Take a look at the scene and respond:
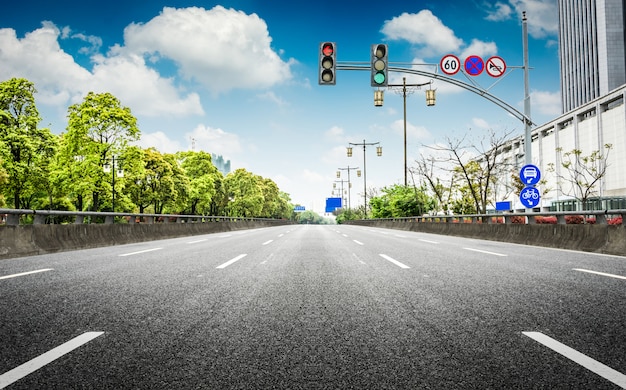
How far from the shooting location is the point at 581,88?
117m

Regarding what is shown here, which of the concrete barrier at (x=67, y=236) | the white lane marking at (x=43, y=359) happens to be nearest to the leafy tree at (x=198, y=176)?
the concrete barrier at (x=67, y=236)

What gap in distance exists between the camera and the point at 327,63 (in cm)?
1237

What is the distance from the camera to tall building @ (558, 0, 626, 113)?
102 m

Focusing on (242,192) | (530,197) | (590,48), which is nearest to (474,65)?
(530,197)

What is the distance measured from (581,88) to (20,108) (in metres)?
129

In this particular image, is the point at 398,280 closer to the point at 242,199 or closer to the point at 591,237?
the point at 591,237

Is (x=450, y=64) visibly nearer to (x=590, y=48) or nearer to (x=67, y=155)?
(x=67, y=155)

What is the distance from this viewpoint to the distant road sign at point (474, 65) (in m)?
14.5

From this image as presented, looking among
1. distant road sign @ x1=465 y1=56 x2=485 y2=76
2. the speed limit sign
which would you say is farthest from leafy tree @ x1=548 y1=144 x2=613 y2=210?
the speed limit sign

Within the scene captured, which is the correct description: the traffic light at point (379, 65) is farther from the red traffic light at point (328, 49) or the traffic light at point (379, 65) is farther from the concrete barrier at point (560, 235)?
the concrete barrier at point (560, 235)

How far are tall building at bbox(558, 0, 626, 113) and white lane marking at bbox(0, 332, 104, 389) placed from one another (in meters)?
127

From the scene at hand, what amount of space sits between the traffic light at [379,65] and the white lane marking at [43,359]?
35.7 ft

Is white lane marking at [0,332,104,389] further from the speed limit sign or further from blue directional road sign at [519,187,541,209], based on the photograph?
blue directional road sign at [519,187,541,209]

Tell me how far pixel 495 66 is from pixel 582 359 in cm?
1413
